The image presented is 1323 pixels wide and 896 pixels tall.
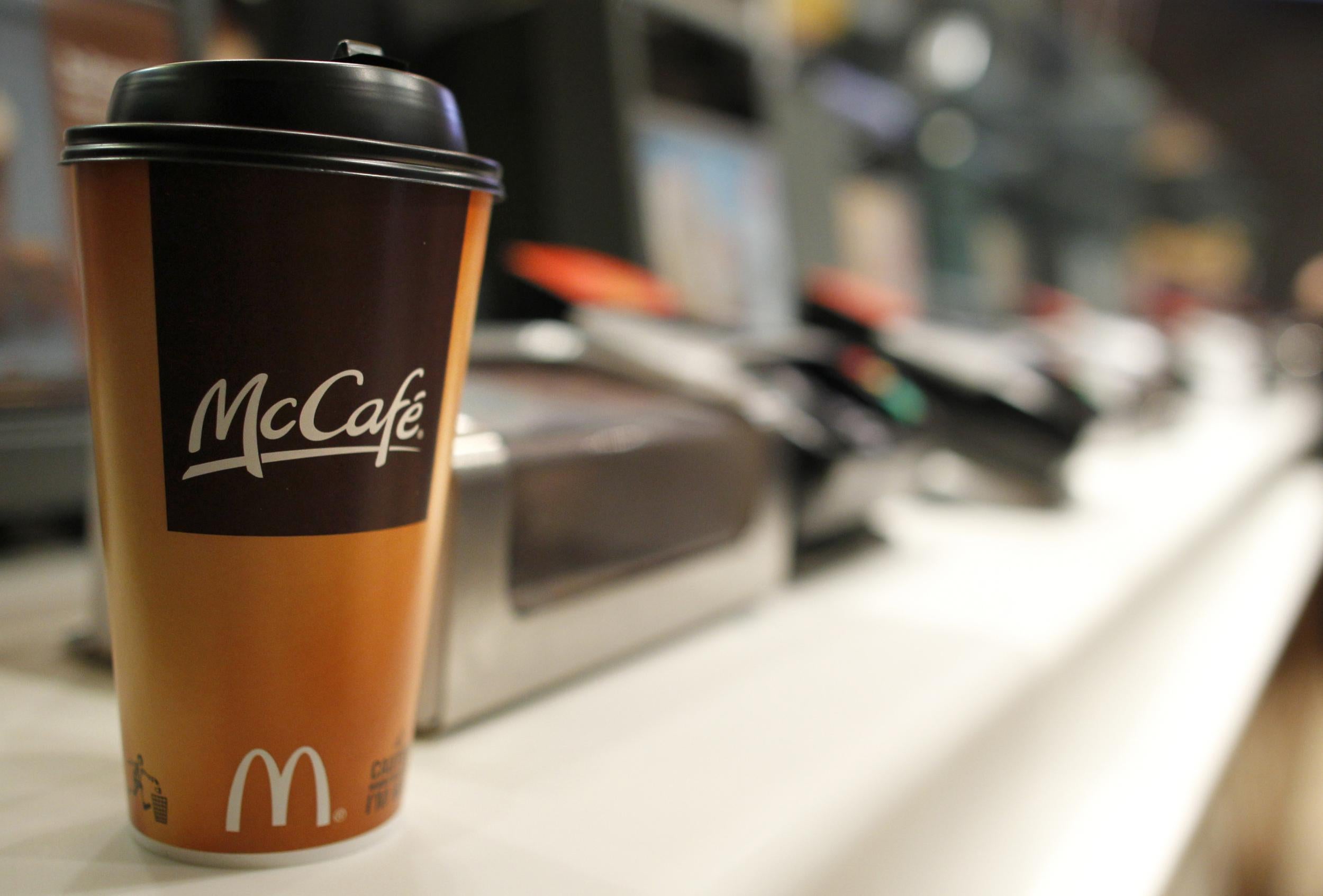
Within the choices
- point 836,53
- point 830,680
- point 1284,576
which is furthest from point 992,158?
point 830,680

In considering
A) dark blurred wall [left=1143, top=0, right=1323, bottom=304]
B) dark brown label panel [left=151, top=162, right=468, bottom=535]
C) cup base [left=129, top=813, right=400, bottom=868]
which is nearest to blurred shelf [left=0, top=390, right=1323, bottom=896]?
cup base [left=129, top=813, right=400, bottom=868]

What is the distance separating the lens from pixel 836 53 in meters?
1.95

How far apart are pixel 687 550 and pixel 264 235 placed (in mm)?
336

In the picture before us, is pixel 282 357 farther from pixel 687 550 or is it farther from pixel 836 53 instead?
pixel 836 53

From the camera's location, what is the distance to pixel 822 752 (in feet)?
1.33

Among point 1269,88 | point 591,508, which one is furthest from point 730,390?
point 1269,88

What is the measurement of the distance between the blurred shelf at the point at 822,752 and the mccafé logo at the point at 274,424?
123 millimetres

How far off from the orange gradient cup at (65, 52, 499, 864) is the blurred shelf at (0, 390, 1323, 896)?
0.04 m

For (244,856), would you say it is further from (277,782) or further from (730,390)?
(730,390)

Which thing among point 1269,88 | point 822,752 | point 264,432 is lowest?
point 822,752

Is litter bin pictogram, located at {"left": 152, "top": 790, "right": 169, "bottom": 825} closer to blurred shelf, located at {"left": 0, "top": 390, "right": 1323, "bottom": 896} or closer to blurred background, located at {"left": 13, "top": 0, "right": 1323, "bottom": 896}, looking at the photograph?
blurred shelf, located at {"left": 0, "top": 390, "right": 1323, "bottom": 896}

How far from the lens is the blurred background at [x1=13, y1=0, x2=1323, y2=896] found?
1.61ft

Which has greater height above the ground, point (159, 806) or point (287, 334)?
point (287, 334)

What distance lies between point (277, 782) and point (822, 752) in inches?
8.5
